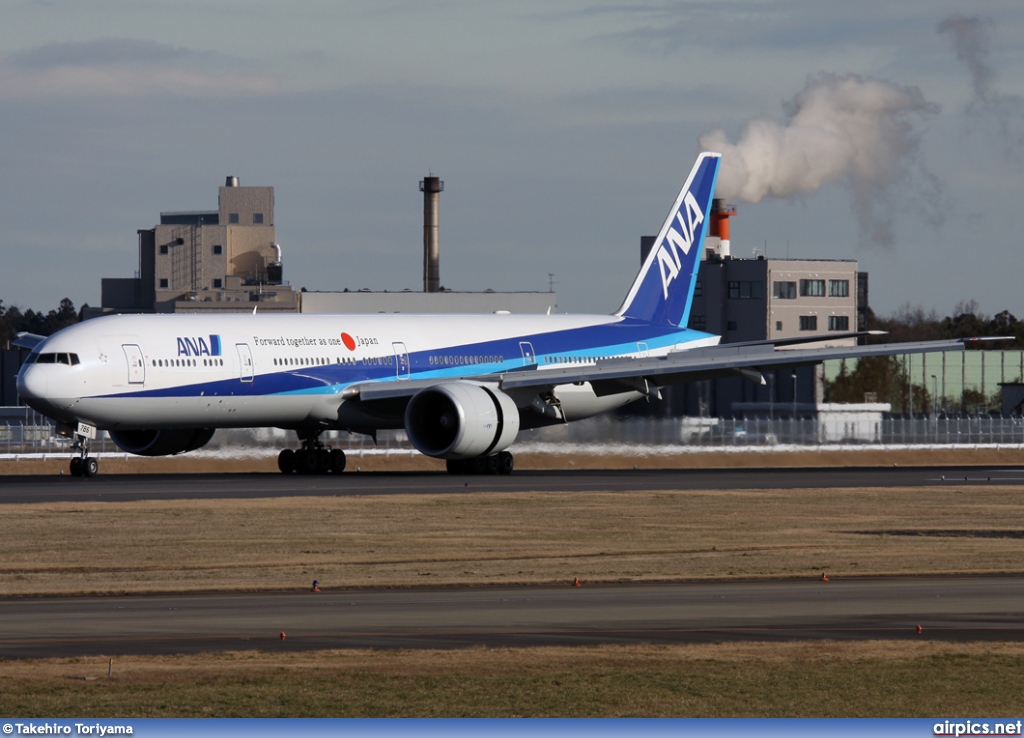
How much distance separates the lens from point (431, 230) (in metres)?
118

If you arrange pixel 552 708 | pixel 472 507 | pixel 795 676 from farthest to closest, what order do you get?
pixel 472 507
pixel 795 676
pixel 552 708

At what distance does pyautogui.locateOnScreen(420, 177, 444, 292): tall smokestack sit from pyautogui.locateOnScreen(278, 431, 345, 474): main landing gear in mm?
68938

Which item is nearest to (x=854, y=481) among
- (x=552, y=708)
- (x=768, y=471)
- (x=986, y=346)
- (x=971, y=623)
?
(x=768, y=471)

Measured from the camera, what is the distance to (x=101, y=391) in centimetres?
4091

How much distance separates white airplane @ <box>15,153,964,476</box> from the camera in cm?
4138

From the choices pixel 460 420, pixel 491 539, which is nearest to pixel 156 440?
pixel 460 420

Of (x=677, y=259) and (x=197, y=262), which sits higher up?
(x=197, y=262)

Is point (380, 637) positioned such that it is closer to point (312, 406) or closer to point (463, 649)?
point (463, 649)

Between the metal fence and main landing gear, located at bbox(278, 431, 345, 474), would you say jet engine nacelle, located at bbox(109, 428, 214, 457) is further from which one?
the metal fence

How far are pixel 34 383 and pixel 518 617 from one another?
25.2 metres

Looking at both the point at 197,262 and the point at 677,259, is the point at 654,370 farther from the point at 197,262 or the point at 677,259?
the point at 197,262

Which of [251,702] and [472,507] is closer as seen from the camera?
[251,702]

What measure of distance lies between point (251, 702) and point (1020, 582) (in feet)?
40.8

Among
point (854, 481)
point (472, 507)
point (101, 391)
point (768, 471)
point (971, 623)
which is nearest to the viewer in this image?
point (971, 623)
